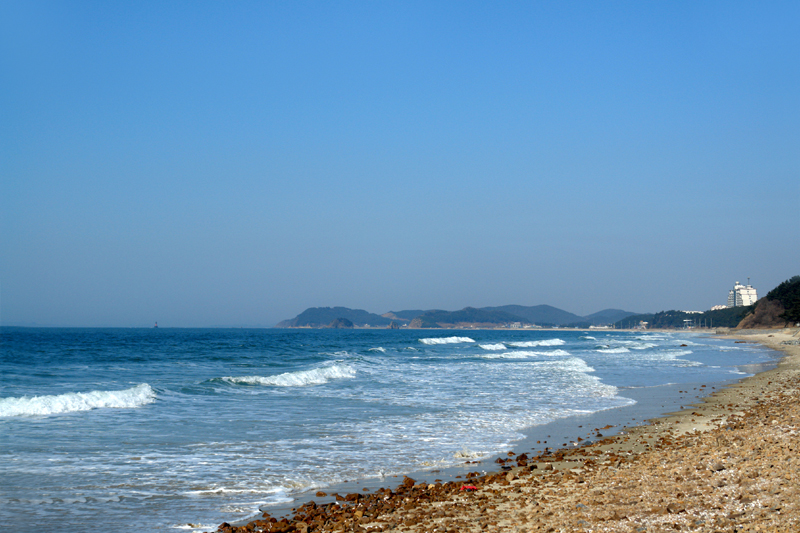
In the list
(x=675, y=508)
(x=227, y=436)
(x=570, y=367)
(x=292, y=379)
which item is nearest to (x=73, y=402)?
(x=227, y=436)

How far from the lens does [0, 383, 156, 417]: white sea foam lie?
13.3 metres

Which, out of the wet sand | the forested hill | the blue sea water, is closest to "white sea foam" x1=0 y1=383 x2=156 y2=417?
the blue sea water

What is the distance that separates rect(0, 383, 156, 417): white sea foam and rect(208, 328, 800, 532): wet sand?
10.2 metres

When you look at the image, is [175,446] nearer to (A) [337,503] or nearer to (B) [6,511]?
(B) [6,511]

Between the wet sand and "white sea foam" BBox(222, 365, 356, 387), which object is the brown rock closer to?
the wet sand

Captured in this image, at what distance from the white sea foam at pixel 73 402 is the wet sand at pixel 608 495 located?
33.6 ft

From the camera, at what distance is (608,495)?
18.3 feet

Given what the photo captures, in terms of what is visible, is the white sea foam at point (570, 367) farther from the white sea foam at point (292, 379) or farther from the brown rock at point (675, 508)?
the brown rock at point (675, 508)

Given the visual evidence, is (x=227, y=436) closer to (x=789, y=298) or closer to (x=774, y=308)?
(x=789, y=298)

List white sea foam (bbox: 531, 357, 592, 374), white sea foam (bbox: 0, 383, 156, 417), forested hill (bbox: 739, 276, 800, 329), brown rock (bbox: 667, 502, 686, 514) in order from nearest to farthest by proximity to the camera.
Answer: brown rock (bbox: 667, 502, 686, 514) → white sea foam (bbox: 0, 383, 156, 417) → white sea foam (bbox: 531, 357, 592, 374) → forested hill (bbox: 739, 276, 800, 329)

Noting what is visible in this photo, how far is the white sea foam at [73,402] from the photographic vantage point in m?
13.3

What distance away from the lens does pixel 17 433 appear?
10609mm

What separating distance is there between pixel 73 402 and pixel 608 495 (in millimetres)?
13801

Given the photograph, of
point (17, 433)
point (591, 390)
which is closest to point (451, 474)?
point (17, 433)
